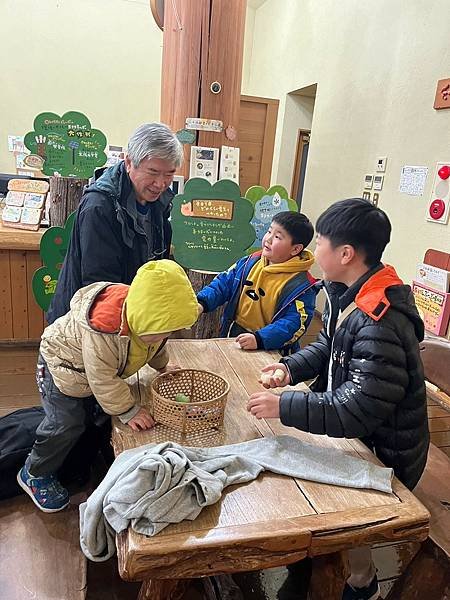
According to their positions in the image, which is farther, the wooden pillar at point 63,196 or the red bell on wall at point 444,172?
the red bell on wall at point 444,172

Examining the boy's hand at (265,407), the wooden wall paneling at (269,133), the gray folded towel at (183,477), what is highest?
the wooden wall paneling at (269,133)

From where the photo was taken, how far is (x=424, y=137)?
3088mm

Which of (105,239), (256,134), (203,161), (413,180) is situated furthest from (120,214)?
(256,134)

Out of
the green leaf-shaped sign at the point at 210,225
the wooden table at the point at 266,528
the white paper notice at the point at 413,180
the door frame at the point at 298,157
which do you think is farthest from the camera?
the door frame at the point at 298,157

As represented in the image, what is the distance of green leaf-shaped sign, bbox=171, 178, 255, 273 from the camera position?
6.93ft

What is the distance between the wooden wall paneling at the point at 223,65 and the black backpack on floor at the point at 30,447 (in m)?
1.65


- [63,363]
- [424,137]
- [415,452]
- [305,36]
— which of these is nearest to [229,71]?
[424,137]

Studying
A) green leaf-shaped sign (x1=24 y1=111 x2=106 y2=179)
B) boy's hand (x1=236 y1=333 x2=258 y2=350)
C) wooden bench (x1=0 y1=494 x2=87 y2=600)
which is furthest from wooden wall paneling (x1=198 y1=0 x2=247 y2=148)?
wooden bench (x1=0 y1=494 x2=87 y2=600)

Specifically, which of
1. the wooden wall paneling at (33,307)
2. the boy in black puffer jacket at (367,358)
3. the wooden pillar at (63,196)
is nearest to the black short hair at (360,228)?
→ the boy in black puffer jacket at (367,358)

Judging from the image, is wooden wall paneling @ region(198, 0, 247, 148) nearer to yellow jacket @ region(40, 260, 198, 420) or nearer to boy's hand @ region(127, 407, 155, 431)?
yellow jacket @ region(40, 260, 198, 420)

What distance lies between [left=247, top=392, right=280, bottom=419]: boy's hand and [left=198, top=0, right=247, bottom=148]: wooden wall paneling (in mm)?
1870

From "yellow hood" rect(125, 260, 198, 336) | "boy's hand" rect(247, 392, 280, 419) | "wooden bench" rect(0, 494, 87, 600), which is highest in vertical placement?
"yellow hood" rect(125, 260, 198, 336)

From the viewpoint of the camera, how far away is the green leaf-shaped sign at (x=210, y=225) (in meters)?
2.11

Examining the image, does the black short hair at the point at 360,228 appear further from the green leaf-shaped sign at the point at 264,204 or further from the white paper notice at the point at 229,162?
the white paper notice at the point at 229,162
